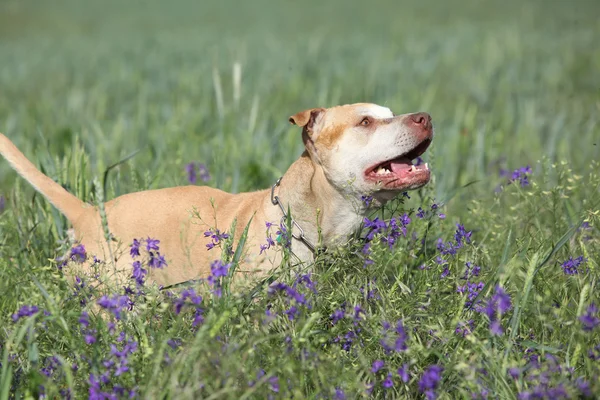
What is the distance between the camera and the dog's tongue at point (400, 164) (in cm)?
381

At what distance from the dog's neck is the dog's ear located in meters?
0.21

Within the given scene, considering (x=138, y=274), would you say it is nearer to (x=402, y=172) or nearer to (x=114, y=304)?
(x=114, y=304)

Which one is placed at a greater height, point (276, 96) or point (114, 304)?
point (114, 304)

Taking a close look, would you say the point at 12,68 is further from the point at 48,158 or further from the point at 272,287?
the point at 272,287

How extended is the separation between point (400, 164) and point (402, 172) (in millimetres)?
154

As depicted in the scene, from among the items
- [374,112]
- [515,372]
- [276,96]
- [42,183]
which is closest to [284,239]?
[374,112]

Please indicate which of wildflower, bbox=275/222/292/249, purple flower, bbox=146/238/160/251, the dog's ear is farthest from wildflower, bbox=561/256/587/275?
purple flower, bbox=146/238/160/251

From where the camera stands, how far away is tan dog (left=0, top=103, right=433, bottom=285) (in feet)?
12.3

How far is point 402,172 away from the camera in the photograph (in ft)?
12.1

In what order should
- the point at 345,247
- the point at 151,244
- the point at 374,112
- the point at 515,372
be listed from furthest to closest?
the point at 374,112 → the point at 345,247 → the point at 151,244 → the point at 515,372

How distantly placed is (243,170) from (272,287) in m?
2.97

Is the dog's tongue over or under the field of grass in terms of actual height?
over

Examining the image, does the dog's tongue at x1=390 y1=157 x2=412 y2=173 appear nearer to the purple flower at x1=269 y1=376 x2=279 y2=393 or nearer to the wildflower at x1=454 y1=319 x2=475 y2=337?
the wildflower at x1=454 y1=319 x2=475 y2=337

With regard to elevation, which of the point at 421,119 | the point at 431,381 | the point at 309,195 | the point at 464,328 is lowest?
the point at 464,328
